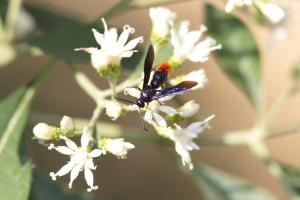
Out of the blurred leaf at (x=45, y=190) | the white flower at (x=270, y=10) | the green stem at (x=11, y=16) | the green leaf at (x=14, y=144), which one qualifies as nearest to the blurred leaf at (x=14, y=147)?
the green leaf at (x=14, y=144)

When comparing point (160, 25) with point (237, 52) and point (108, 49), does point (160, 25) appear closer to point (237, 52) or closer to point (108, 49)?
point (108, 49)

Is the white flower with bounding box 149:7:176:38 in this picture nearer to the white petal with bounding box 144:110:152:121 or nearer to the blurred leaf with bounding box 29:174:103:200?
the white petal with bounding box 144:110:152:121

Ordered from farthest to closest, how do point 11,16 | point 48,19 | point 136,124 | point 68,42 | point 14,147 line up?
point 136,124 → point 48,19 → point 11,16 → point 68,42 → point 14,147

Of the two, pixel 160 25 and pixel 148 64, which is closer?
pixel 148 64

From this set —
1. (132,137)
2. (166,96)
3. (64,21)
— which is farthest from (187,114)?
(64,21)

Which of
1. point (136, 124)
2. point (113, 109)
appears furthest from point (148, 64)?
point (136, 124)

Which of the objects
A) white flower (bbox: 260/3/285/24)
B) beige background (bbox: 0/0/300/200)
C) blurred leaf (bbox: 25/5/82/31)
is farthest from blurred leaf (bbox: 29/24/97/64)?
beige background (bbox: 0/0/300/200)

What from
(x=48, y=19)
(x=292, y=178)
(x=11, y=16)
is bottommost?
(x=292, y=178)
